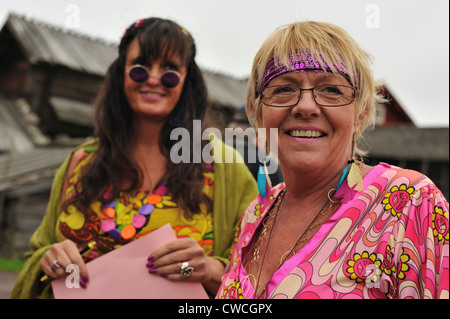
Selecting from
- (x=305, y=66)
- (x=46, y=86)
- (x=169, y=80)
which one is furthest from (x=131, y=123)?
(x=46, y=86)

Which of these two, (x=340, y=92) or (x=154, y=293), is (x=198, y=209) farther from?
(x=340, y=92)

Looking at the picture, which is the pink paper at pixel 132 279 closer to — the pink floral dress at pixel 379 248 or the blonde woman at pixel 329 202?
the blonde woman at pixel 329 202

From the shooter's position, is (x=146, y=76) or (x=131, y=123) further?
(x=131, y=123)

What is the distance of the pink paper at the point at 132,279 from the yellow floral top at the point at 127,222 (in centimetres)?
14

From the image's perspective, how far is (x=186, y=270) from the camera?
1983mm

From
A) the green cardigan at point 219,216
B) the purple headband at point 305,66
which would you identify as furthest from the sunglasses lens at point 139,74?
the purple headband at point 305,66

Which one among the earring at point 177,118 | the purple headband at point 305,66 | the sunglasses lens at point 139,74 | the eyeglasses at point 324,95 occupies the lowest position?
the earring at point 177,118

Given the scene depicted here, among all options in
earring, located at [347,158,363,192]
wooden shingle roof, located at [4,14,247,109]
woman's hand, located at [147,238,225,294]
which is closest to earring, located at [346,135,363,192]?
earring, located at [347,158,363,192]

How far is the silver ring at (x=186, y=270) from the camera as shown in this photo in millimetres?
1981

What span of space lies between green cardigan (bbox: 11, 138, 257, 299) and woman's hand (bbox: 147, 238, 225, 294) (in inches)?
5.7

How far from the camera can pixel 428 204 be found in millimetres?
1231

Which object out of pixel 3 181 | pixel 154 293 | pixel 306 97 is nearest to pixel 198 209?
pixel 154 293

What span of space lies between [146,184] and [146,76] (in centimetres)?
56

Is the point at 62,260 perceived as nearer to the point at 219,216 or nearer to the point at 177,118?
the point at 219,216
